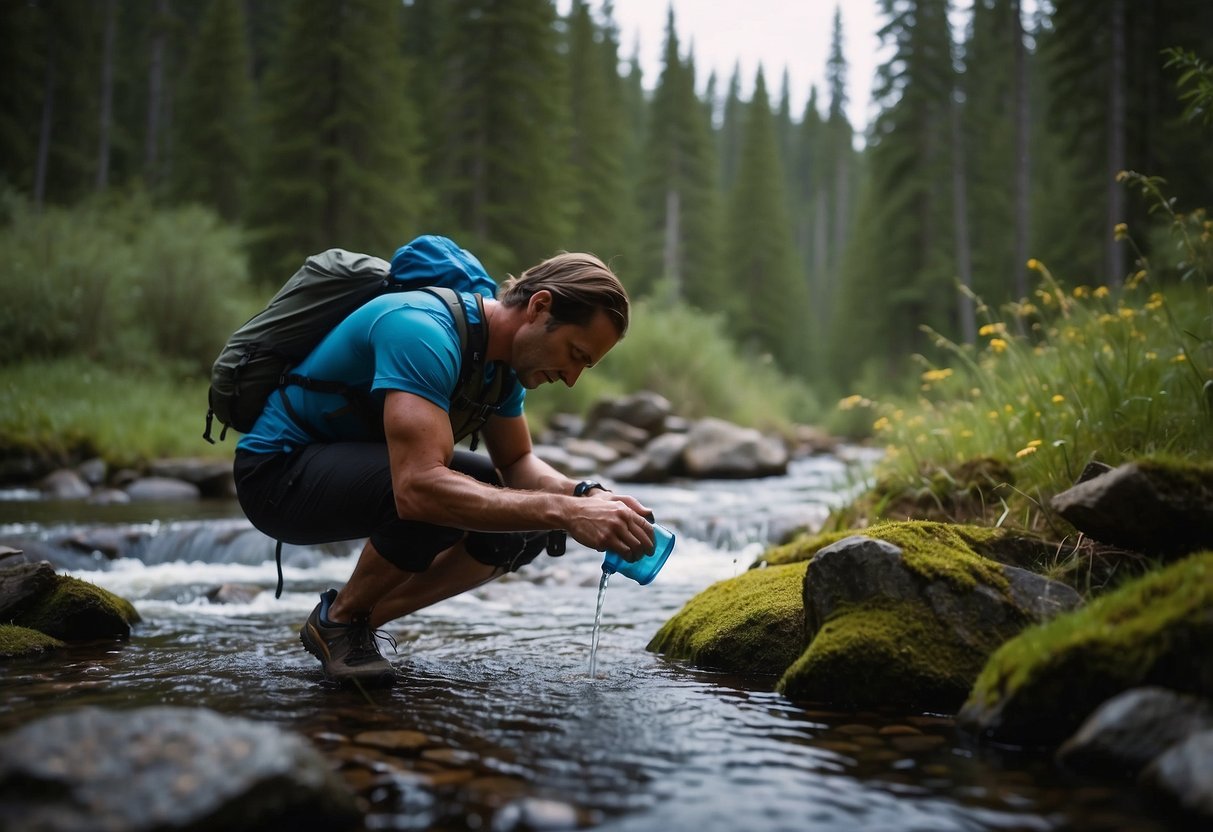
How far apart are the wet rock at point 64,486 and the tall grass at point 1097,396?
8.89 m

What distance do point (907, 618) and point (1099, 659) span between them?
2.37 ft

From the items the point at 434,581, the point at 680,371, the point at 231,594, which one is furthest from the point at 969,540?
the point at 680,371

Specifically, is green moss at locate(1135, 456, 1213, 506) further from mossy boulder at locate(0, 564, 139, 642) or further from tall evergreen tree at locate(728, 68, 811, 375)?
tall evergreen tree at locate(728, 68, 811, 375)

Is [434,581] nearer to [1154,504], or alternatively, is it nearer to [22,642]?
[22,642]

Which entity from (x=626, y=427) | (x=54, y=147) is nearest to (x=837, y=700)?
(x=626, y=427)

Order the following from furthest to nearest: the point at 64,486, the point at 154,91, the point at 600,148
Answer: the point at 600,148 → the point at 154,91 → the point at 64,486

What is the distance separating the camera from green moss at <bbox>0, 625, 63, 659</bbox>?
137 inches

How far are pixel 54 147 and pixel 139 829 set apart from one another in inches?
1243

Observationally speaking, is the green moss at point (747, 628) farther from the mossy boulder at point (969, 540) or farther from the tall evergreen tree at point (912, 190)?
the tall evergreen tree at point (912, 190)

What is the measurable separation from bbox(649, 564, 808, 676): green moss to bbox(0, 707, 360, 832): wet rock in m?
1.96

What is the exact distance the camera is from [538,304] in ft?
9.95

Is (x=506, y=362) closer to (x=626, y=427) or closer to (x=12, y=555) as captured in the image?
(x=12, y=555)

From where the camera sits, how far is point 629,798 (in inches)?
80.4

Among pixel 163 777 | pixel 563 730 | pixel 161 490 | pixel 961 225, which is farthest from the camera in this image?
pixel 961 225
